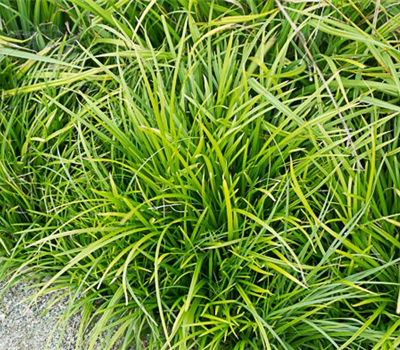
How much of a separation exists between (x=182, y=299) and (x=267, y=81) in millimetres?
654

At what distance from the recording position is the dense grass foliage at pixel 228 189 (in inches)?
59.2

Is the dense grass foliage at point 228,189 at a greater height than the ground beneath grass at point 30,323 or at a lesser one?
greater

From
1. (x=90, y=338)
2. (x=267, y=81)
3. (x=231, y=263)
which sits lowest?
(x=90, y=338)

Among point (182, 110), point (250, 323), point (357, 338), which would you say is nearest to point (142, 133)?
point (182, 110)

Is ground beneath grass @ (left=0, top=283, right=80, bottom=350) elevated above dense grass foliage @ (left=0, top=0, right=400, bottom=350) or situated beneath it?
situated beneath

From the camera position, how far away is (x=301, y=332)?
5.00 feet

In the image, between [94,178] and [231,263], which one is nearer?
[231,263]

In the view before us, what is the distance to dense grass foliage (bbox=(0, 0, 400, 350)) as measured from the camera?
150cm

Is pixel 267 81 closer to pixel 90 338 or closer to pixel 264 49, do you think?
pixel 264 49

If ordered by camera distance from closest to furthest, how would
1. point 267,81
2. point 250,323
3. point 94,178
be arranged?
1. point 250,323
2. point 267,81
3. point 94,178

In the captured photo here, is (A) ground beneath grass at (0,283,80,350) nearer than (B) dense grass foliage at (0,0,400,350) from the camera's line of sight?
No

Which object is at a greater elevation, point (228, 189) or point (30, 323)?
point (228, 189)

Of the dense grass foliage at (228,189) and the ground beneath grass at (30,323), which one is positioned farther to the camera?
the ground beneath grass at (30,323)

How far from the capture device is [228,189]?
1531 mm
